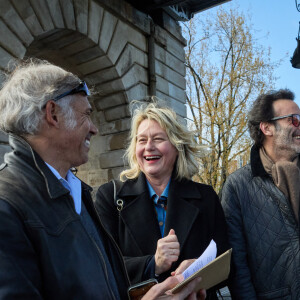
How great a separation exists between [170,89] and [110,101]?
163cm

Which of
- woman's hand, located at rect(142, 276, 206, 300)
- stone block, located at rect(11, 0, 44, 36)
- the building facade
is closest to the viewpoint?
woman's hand, located at rect(142, 276, 206, 300)

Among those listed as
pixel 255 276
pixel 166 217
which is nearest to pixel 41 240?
pixel 166 217

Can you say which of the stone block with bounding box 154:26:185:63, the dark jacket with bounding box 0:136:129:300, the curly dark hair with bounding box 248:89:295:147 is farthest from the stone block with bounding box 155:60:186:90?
the dark jacket with bounding box 0:136:129:300

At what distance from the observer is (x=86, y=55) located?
6129 millimetres

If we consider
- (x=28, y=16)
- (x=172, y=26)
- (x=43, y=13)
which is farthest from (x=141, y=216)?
(x=172, y=26)

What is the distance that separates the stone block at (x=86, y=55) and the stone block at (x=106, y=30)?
12 cm

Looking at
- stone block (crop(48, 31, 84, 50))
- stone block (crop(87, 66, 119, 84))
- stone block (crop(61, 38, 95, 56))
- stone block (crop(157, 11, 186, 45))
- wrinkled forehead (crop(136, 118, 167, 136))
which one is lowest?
wrinkled forehead (crop(136, 118, 167, 136))

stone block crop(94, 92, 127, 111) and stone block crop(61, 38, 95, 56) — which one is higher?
stone block crop(61, 38, 95, 56)

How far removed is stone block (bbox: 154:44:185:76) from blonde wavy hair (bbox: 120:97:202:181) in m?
4.87

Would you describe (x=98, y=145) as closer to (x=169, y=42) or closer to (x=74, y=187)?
(x=169, y=42)

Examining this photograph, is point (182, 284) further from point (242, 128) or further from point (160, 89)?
point (242, 128)

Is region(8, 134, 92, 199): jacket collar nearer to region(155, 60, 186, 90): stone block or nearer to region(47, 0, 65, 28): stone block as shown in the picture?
region(47, 0, 65, 28): stone block

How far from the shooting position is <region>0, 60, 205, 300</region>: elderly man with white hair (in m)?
1.07

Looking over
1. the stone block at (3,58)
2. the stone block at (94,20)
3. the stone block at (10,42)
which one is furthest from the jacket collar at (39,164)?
the stone block at (94,20)
